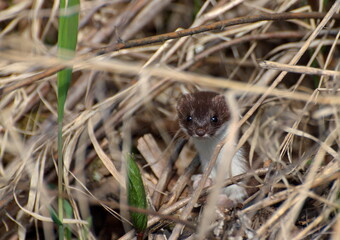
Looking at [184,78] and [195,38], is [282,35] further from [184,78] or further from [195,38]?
[184,78]

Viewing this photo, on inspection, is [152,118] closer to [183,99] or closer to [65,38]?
[183,99]

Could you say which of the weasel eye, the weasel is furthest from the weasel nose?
the weasel eye

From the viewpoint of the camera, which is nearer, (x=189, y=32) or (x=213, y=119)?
(x=189, y=32)

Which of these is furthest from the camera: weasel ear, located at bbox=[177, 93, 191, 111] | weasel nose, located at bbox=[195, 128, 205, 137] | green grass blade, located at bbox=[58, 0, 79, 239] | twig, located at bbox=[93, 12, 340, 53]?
weasel ear, located at bbox=[177, 93, 191, 111]

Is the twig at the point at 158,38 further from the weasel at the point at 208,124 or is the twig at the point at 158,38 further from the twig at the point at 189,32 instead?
the weasel at the point at 208,124

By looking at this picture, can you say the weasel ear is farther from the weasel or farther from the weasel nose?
the weasel nose

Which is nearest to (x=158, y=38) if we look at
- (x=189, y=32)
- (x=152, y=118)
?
(x=189, y=32)

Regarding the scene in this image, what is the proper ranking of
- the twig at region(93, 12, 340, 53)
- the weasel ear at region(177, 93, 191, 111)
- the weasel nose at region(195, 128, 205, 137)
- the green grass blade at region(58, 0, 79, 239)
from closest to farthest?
the green grass blade at region(58, 0, 79, 239) → the twig at region(93, 12, 340, 53) → the weasel nose at region(195, 128, 205, 137) → the weasel ear at region(177, 93, 191, 111)

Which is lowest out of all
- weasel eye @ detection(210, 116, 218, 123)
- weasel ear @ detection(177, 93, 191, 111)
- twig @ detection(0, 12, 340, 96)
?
weasel eye @ detection(210, 116, 218, 123)
